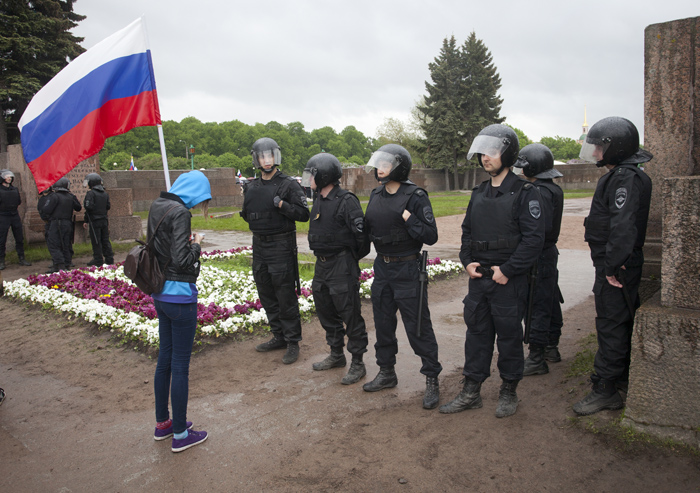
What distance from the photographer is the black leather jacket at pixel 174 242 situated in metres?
3.50

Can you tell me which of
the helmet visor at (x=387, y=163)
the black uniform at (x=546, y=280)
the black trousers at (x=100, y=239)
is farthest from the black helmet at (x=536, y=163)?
the black trousers at (x=100, y=239)

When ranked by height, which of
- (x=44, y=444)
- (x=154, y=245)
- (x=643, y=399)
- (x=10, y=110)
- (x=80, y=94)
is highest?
(x=10, y=110)

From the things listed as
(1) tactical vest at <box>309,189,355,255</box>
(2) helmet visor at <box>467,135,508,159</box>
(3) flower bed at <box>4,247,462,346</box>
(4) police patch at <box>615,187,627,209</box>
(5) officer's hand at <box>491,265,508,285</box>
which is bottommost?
(3) flower bed at <box>4,247,462,346</box>

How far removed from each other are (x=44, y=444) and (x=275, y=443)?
67.6 inches

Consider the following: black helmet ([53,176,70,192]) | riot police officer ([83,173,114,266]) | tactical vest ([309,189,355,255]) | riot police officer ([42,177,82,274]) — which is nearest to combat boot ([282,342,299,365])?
tactical vest ([309,189,355,255])

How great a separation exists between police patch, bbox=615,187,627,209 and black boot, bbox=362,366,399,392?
2208 mm

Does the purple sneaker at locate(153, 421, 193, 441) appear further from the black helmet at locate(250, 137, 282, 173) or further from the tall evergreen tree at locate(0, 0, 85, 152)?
the tall evergreen tree at locate(0, 0, 85, 152)

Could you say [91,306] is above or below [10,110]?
below

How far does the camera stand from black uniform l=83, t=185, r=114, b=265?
34.8 ft

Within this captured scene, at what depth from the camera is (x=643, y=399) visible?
3324 mm

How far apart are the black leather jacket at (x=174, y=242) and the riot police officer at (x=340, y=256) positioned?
1404 millimetres

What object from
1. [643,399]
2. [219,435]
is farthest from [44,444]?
[643,399]

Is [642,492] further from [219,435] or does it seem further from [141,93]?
[141,93]

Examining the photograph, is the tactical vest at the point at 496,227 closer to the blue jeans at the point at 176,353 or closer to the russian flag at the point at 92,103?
the blue jeans at the point at 176,353
